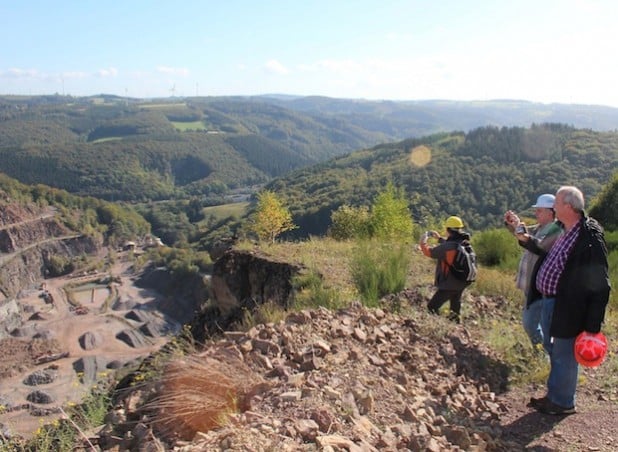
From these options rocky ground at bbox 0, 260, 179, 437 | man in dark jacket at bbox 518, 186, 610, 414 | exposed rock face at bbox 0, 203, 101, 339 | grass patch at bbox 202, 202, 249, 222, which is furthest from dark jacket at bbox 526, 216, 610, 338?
grass patch at bbox 202, 202, 249, 222

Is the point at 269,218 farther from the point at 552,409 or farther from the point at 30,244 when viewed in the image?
the point at 30,244

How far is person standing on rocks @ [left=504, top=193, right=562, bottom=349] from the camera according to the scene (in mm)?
4582

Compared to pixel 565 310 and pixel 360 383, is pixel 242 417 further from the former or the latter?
pixel 565 310

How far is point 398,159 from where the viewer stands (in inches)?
4405

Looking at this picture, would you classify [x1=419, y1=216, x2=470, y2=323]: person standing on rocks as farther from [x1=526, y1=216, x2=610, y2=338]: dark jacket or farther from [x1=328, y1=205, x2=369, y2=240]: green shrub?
[x1=328, y1=205, x2=369, y2=240]: green shrub

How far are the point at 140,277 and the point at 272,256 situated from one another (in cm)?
6181

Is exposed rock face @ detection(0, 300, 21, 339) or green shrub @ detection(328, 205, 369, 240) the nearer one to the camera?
green shrub @ detection(328, 205, 369, 240)

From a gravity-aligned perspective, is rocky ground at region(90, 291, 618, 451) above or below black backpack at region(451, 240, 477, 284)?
below

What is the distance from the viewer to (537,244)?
4500 millimetres

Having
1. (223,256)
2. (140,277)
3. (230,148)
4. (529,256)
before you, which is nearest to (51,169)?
(230,148)

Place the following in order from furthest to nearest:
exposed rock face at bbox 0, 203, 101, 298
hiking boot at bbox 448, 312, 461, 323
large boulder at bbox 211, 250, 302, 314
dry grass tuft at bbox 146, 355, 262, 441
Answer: exposed rock face at bbox 0, 203, 101, 298 → large boulder at bbox 211, 250, 302, 314 → hiking boot at bbox 448, 312, 461, 323 → dry grass tuft at bbox 146, 355, 262, 441

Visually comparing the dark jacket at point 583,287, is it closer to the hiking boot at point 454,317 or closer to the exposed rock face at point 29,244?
the hiking boot at point 454,317

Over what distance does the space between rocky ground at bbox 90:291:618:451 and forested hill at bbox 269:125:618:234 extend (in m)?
46.0

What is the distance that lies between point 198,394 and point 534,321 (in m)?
3.15
